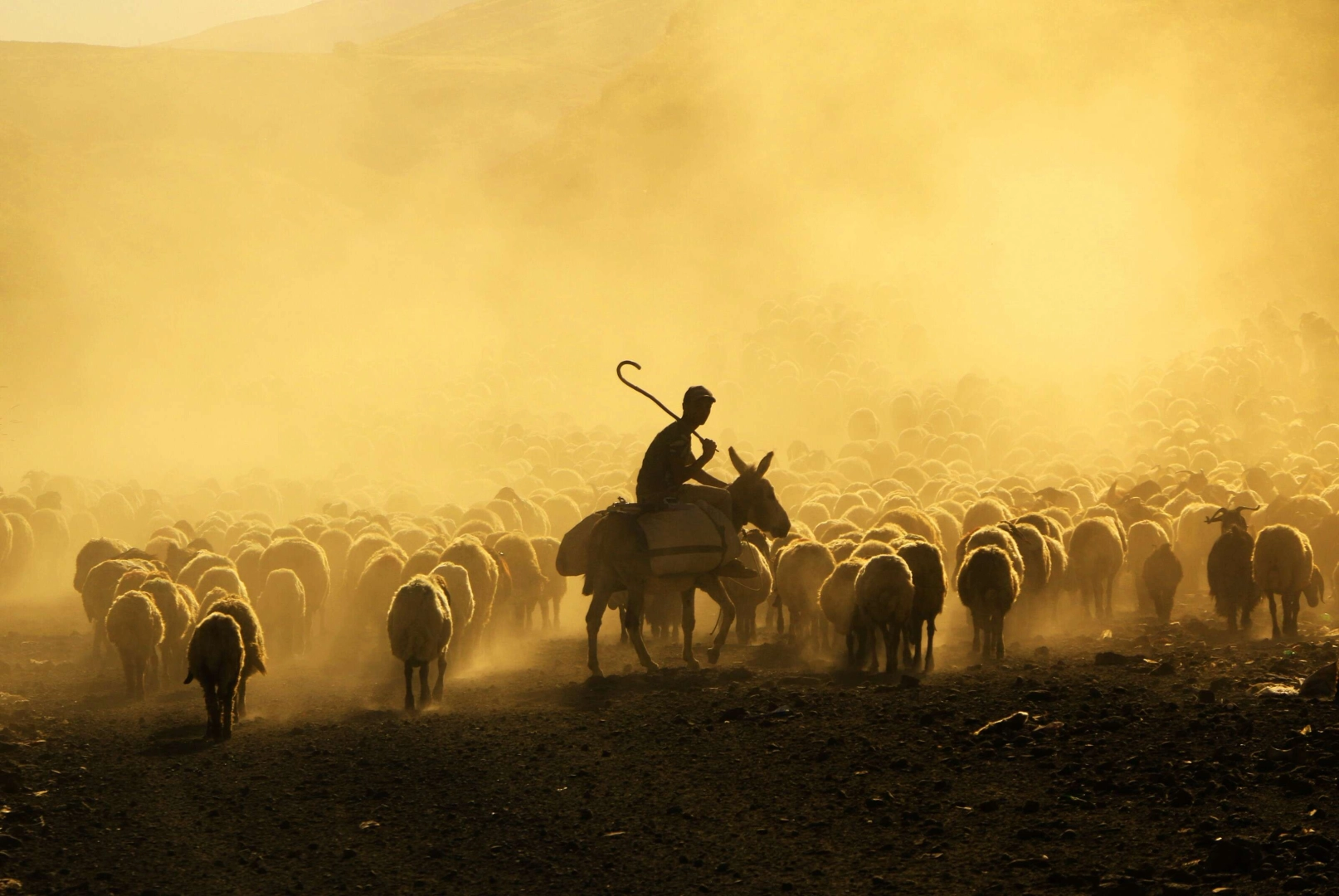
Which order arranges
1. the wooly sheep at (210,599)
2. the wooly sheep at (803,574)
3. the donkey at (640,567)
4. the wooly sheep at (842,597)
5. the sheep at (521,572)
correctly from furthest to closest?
the sheep at (521,572), the wooly sheep at (803,574), the wooly sheep at (210,599), the wooly sheep at (842,597), the donkey at (640,567)

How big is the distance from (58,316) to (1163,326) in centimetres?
5427

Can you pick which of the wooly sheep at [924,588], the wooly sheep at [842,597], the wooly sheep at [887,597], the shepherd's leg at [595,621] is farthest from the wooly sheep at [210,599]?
the wooly sheep at [924,588]

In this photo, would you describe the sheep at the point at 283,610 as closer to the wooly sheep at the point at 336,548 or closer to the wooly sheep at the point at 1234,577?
the wooly sheep at the point at 336,548

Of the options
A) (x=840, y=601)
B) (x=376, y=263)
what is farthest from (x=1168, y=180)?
(x=840, y=601)

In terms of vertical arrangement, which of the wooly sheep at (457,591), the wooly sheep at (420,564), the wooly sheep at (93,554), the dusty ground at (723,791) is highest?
the wooly sheep at (93,554)

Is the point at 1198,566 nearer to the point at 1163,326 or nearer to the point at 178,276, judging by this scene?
the point at 1163,326

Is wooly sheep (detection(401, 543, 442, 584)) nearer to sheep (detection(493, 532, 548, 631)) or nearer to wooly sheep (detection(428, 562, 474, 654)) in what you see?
wooly sheep (detection(428, 562, 474, 654))

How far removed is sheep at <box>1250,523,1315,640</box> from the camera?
16375mm

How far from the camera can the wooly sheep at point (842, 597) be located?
15.2 m

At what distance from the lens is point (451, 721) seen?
1302 centimetres

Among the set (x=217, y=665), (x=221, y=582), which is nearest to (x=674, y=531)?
(x=217, y=665)

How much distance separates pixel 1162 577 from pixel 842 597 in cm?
571

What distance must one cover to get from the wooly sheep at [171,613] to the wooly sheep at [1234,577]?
502 inches

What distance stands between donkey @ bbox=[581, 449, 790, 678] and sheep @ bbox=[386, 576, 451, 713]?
1.73 meters
